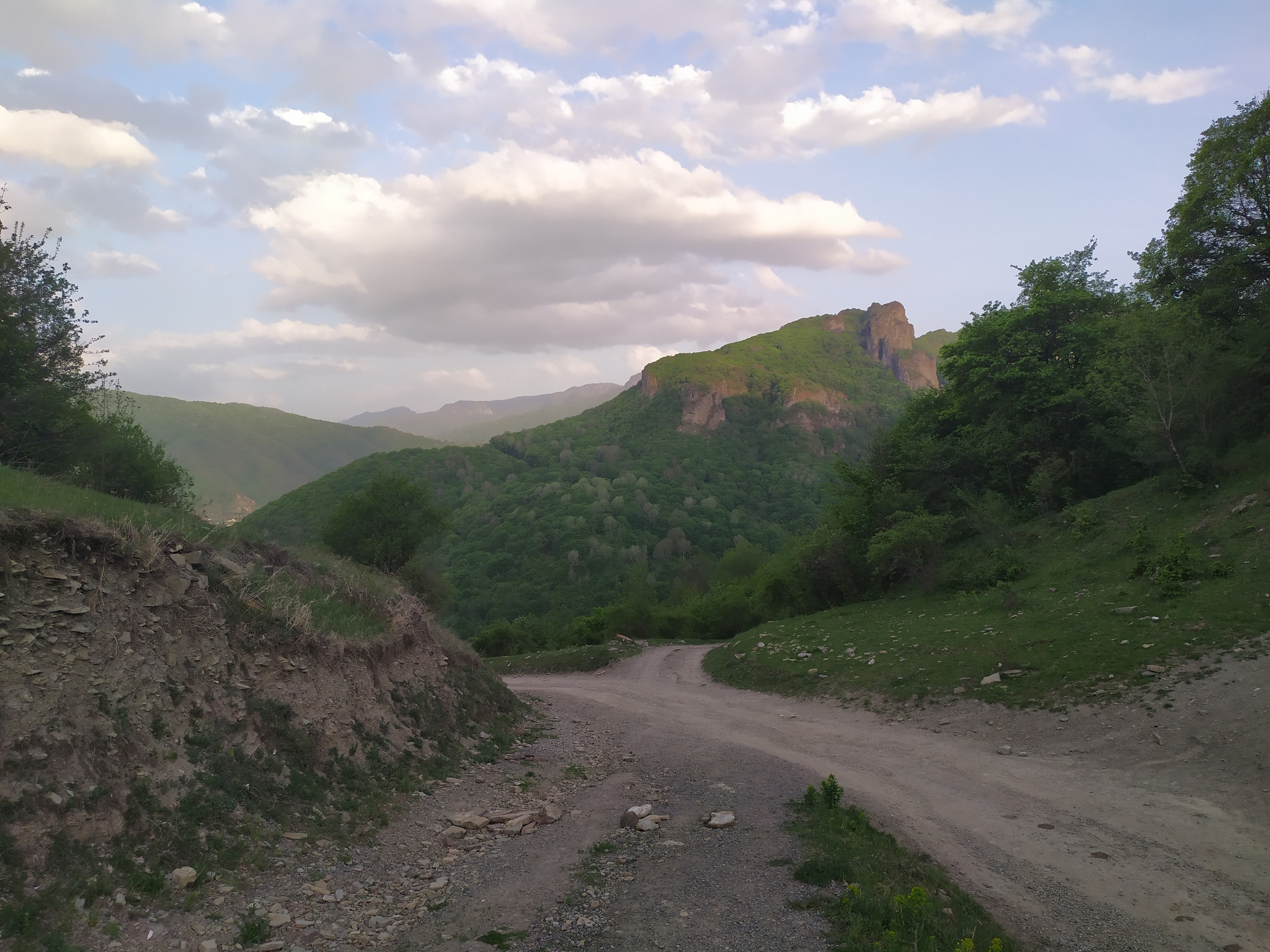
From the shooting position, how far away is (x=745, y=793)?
1061cm

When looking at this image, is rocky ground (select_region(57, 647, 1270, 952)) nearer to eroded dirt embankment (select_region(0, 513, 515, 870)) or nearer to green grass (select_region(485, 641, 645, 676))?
eroded dirt embankment (select_region(0, 513, 515, 870))

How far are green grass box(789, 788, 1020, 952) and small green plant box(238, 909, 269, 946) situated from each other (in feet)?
17.7

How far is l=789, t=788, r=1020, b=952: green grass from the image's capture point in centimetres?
604

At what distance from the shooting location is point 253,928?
20.3 ft

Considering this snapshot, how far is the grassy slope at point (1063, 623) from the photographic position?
14703 millimetres

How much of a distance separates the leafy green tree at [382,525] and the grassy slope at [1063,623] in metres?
21.3

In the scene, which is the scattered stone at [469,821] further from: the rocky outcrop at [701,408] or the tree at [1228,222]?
the rocky outcrop at [701,408]

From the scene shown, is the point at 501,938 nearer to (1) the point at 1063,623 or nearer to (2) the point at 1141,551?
(1) the point at 1063,623

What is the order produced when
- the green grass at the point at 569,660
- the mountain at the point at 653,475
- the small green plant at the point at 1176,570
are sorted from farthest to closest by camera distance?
the mountain at the point at 653,475
the green grass at the point at 569,660
the small green plant at the point at 1176,570

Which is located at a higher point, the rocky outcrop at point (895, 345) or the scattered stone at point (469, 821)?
the rocky outcrop at point (895, 345)

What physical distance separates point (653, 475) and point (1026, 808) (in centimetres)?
10393

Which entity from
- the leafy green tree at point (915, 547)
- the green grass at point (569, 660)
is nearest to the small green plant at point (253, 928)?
the leafy green tree at point (915, 547)

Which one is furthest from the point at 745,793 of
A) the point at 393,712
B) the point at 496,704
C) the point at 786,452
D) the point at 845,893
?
the point at 786,452

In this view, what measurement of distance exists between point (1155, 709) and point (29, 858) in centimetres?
1719
